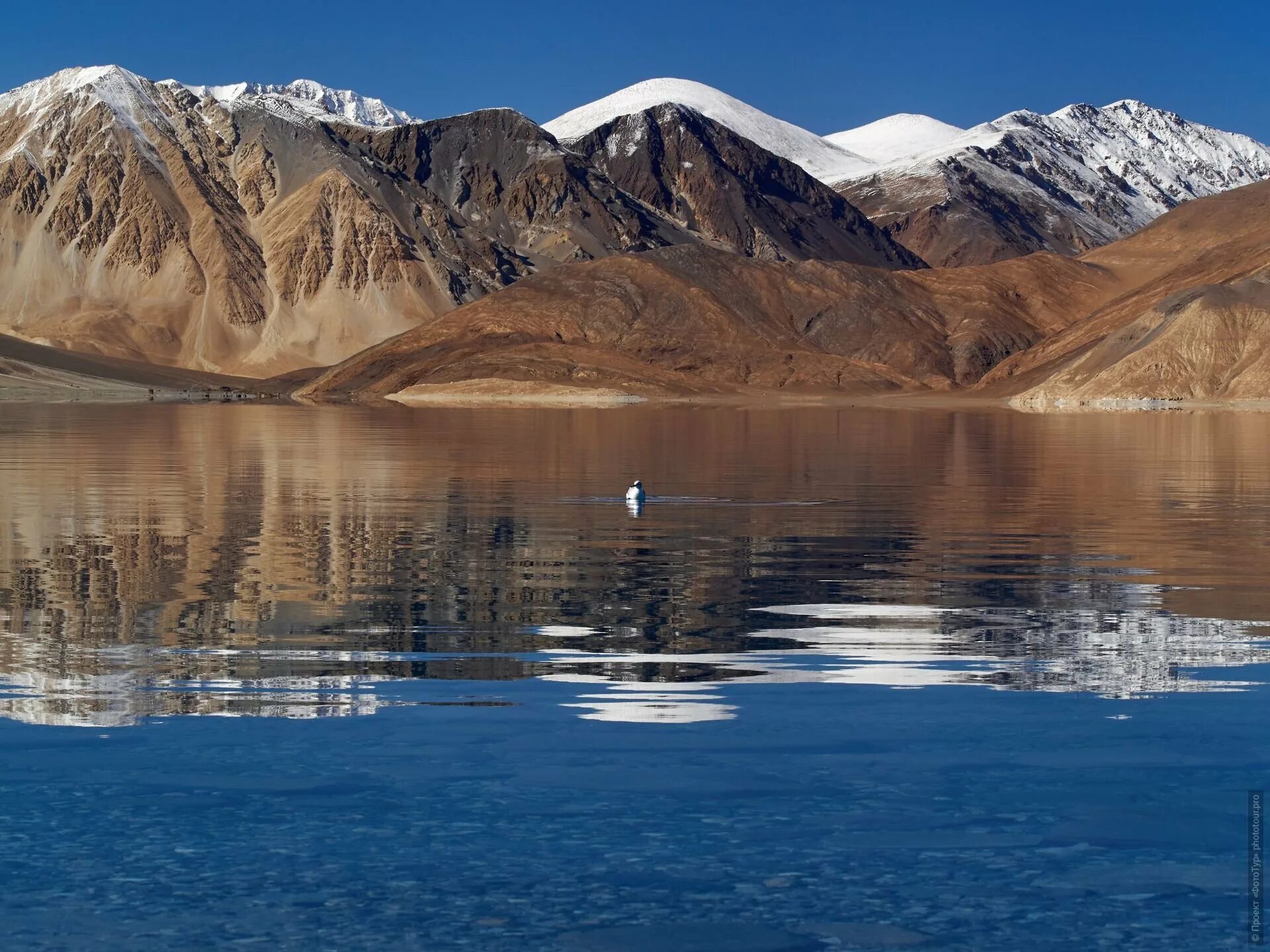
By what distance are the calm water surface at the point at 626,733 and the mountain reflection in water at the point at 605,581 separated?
109 millimetres

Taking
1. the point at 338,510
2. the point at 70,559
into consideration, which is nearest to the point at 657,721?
the point at 70,559

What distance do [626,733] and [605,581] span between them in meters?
10.1

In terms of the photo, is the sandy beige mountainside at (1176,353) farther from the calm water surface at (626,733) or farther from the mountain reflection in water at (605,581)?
the calm water surface at (626,733)

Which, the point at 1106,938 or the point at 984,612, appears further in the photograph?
the point at 984,612

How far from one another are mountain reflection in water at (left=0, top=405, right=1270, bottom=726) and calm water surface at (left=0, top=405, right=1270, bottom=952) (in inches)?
4.3

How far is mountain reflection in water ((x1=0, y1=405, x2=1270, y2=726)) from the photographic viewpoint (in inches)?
632

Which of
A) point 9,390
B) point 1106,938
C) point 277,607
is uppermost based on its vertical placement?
point 9,390

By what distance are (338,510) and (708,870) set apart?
25556mm

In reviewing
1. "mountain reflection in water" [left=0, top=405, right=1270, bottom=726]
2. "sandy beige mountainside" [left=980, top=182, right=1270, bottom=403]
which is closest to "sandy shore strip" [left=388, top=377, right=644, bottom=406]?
"sandy beige mountainside" [left=980, top=182, right=1270, bottom=403]

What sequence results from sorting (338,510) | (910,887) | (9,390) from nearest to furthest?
(910,887)
(338,510)
(9,390)

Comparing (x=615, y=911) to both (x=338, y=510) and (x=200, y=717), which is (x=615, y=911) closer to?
(x=200, y=717)

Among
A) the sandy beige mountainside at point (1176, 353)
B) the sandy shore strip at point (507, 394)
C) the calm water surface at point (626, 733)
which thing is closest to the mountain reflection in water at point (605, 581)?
the calm water surface at point (626, 733)

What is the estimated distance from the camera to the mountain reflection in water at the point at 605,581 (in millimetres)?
16062

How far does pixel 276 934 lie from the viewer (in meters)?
9.24
